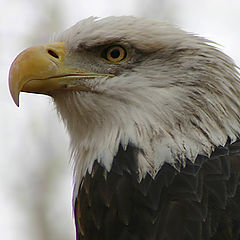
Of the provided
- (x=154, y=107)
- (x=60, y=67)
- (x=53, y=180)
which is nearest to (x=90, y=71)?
(x=60, y=67)

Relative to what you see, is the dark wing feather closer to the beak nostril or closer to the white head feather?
the white head feather

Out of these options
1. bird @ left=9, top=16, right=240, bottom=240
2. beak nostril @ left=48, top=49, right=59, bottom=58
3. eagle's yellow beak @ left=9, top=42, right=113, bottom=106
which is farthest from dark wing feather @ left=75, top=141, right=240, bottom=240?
beak nostril @ left=48, top=49, right=59, bottom=58

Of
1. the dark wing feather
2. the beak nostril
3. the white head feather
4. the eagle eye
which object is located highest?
the beak nostril

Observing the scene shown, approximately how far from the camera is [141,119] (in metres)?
4.14

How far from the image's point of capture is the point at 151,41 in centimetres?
427

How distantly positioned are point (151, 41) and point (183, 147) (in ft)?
2.47

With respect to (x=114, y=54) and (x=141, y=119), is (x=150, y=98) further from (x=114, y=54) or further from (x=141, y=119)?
(x=114, y=54)

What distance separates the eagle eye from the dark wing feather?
1.86 ft

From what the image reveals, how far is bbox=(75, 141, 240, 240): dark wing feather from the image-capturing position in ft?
11.9

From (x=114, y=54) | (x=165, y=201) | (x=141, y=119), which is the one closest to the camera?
(x=165, y=201)

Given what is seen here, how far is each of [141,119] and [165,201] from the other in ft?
1.94

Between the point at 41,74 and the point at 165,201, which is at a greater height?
the point at 41,74

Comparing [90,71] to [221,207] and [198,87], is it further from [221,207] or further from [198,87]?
[221,207]

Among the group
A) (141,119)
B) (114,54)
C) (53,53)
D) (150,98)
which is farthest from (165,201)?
(53,53)
